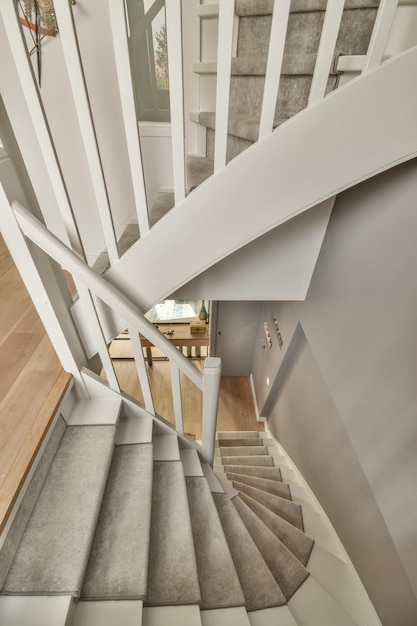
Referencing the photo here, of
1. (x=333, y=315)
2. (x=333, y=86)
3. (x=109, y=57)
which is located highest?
(x=109, y=57)

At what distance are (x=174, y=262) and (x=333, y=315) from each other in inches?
37.4

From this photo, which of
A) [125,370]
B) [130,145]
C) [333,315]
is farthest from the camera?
[125,370]

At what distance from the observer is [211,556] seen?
1318 millimetres

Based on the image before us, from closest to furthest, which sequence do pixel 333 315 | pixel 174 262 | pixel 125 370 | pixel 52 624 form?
pixel 52 624, pixel 174 262, pixel 333 315, pixel 125 370

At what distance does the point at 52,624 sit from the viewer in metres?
0.83

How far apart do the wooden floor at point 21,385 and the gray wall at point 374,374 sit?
137 cm

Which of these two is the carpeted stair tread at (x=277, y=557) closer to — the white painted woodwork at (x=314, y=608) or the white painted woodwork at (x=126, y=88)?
the white painted woodwork at (x=314, y=608)

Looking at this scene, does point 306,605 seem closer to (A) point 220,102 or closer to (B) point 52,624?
(B) point 52,624

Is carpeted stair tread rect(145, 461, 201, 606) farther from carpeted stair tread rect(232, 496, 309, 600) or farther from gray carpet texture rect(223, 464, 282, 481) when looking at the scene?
gray carpet texture rect(223, 464, 282, 481)

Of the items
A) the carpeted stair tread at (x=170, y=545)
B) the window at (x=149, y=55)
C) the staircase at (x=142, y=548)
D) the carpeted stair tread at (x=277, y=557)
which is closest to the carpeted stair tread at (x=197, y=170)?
the window at (x=149, y=55)

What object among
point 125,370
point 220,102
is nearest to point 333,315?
point 220,102

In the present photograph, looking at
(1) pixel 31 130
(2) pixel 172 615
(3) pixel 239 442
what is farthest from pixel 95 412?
(3) pixel 239 442

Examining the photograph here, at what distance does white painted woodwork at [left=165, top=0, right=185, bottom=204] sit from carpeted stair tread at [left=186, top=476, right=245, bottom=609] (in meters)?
1.52

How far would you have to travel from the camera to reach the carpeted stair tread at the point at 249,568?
1332mm
